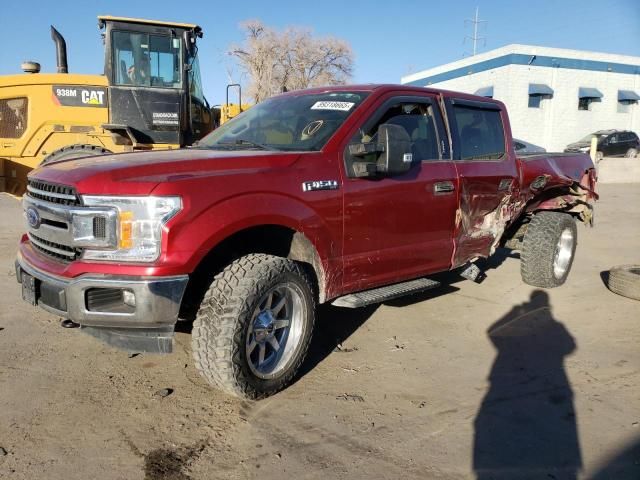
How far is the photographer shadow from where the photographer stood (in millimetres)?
2594

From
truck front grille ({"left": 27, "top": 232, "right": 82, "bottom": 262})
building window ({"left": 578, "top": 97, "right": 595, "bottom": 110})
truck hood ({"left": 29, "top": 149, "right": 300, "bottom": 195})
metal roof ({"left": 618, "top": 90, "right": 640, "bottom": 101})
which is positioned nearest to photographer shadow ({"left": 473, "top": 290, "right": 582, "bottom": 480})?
truck hood ({"left": 29, "top": 149, "right": 300, "bottom": 195})

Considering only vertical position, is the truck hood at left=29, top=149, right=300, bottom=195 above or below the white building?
below

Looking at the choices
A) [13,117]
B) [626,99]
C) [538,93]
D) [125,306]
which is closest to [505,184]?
[125,306]

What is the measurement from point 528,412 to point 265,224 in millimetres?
1964

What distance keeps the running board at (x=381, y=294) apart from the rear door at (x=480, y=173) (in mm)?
Answer: 600

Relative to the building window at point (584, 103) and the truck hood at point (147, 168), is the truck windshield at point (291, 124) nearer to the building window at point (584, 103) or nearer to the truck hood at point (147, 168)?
the truck hood at point (147, 168)

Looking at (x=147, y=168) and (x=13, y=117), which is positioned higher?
(x=13, y=117)

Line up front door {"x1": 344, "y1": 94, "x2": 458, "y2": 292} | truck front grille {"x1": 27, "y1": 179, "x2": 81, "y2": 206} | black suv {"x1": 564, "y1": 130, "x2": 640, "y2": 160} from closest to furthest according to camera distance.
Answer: truck front grille {"x1": 27, "y1": 179, "x2": 81, "y2": 206}, front door {"x1": 344, "y1": 94, "x2": 458, "y2": 292}, black suv {"x1": 564, "y1": 130, "x2": 640, "y2": 160}

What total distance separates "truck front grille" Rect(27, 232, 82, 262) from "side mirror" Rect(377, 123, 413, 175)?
6.62ft

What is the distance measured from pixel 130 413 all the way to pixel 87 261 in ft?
3.10

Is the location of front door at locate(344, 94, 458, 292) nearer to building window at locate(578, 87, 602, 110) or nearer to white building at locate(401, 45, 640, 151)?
white building at locate(401, 45, 640, 151)

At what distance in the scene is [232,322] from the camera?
2.97 meters

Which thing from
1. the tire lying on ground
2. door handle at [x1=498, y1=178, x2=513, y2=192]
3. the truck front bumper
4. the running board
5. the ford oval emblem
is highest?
door handle at [x1=498, y1=178, x2=513, y2=192]

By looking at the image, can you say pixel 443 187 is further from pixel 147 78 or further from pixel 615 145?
pixel 615 145
